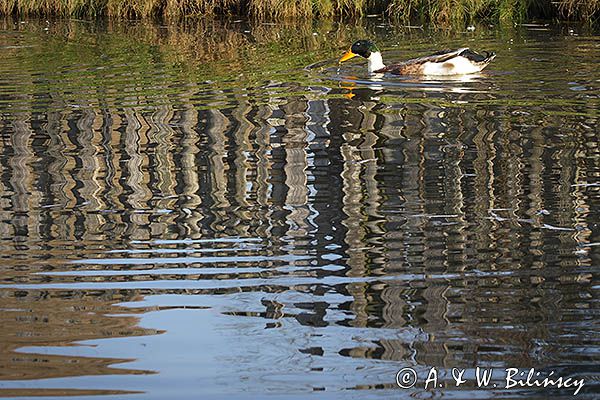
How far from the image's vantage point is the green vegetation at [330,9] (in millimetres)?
19172

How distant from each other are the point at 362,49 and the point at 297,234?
7.55 meters

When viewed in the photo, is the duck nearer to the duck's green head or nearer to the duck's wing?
the duck's wing

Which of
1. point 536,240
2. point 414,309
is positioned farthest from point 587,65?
point 414,309

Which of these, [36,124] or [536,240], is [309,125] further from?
[536,240]

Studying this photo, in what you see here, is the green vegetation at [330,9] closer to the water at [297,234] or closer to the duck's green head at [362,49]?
the duck's green head at [362,49]

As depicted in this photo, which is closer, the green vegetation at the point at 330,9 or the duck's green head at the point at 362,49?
the duck's green head at the point at 362,49

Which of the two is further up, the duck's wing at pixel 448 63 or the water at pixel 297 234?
the duck's wing at pixel 448 63

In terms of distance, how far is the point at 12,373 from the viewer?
4.48m

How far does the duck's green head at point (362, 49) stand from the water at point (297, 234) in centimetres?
75

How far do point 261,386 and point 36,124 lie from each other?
667 cm

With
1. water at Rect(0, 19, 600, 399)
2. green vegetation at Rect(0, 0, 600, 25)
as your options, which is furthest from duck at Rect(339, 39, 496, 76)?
green vegetation at Rect(0, 0, 600, 25)

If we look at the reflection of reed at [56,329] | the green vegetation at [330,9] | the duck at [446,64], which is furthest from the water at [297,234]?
the green vegetation at [330,9]

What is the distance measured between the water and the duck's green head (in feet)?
2.47

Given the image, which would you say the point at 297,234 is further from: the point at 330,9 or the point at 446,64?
the point at 330,9
